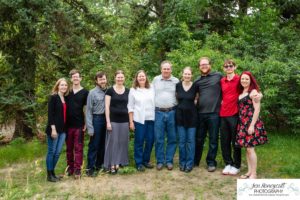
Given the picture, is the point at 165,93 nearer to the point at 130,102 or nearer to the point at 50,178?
the point at 130,102

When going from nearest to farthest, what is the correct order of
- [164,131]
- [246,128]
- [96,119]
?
[246,128] < [96,119] < [164,131]

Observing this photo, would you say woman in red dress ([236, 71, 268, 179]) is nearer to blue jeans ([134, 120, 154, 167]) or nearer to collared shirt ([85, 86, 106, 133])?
blue jeans ([134, 120, 154, 167])

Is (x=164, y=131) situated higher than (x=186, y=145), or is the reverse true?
(x=164, y=131)

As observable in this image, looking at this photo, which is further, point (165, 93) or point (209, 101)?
point (165, 93)

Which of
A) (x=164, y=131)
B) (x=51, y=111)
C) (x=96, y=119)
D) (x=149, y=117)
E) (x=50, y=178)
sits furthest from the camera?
(x=164, y=131)

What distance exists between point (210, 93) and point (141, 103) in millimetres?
1310

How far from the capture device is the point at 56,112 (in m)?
6.52

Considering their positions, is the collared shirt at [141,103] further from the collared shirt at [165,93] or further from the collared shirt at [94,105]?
the collared shirt at [94,105]

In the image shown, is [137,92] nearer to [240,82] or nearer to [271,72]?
[240,82]

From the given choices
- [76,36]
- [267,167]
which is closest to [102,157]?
[267,167]

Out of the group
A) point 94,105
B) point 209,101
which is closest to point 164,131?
point 209,101

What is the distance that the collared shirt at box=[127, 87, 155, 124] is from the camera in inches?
276

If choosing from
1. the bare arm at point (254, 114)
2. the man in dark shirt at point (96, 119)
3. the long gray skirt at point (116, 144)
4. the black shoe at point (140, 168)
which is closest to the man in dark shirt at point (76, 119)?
the man in dark shirt at point (96, 119)

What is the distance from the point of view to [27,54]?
10102 millimetres
